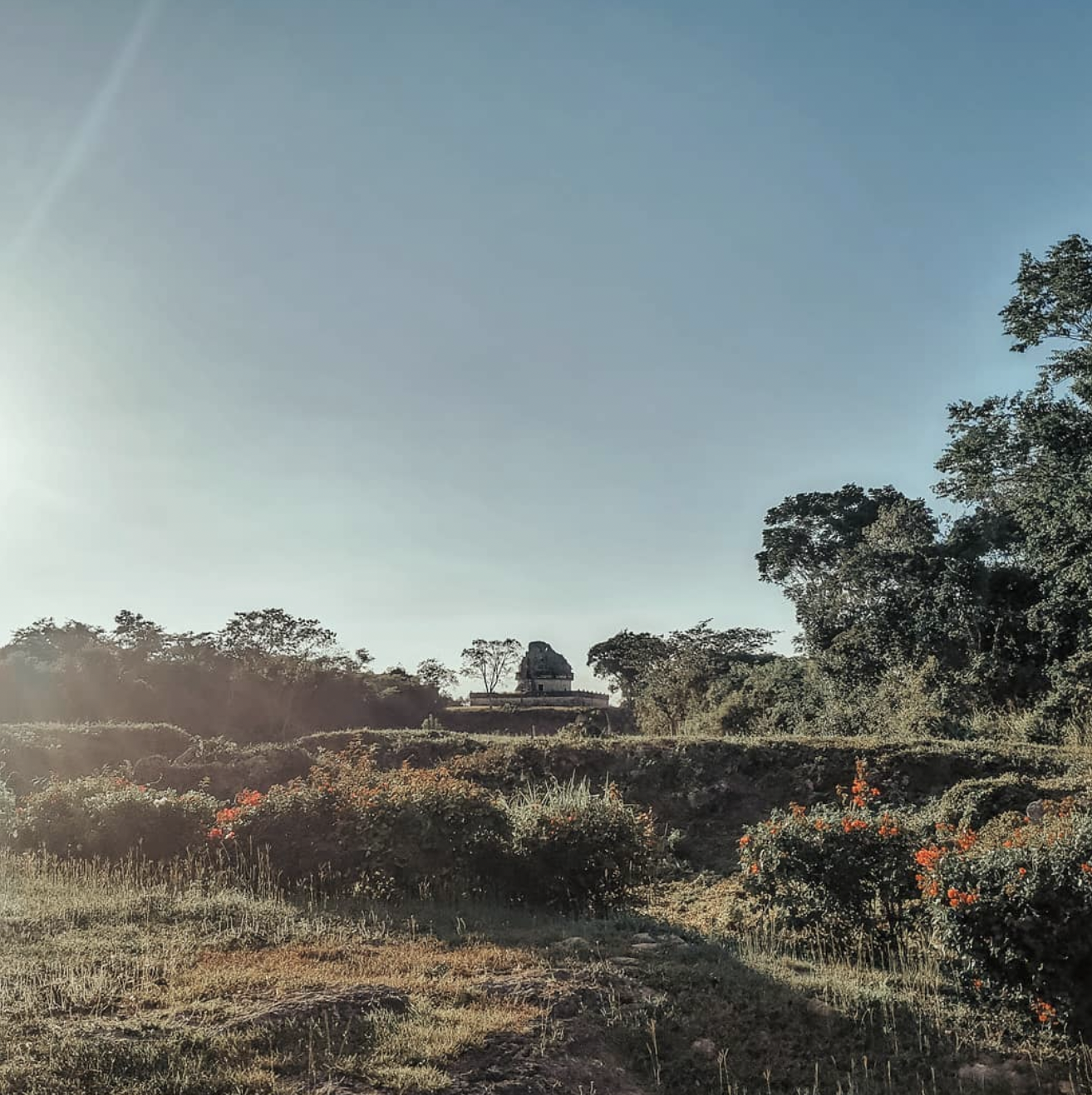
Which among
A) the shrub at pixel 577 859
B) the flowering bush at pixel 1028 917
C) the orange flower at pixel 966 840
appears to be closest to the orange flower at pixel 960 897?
the flowering bush at pixel 1028 917

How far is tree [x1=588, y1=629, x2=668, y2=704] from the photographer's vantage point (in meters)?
35.3

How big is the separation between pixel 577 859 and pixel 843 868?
2450 millimetres

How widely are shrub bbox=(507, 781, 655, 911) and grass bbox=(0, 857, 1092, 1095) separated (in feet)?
2.98

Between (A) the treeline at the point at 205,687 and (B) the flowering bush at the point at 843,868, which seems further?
(A) the treeline at the point at 205,687

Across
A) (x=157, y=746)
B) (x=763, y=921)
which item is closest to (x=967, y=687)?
(x=763, y=921)

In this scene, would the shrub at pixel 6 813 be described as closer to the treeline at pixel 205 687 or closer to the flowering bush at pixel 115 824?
the flowering bush at pixel 115 824

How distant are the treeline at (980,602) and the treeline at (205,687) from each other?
11.0 m

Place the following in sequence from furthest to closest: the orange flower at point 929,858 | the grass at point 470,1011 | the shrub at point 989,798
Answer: the shrub at point 989,798 < the orange flower at point 929,858 < the grass at point 470,1011

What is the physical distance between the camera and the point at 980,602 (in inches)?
728

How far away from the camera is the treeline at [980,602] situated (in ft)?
55.7

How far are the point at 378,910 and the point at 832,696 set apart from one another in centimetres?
1544

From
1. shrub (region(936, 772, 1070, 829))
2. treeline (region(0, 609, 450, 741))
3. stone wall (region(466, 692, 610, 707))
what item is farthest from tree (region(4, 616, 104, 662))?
shrub (region(936, 772, 1070, 829))

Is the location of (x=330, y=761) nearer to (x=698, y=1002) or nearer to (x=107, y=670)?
(x=698, y=1002)

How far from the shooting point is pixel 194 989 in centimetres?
474
